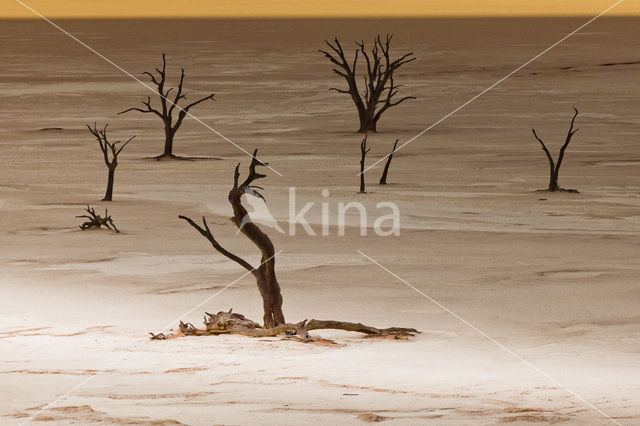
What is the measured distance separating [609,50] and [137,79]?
34340 millimetres

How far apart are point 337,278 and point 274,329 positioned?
10.7ft

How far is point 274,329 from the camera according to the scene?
902 cm

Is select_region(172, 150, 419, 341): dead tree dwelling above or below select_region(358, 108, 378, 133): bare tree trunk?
below

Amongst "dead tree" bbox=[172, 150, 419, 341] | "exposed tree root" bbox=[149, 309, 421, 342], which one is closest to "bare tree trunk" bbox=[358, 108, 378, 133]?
"dead tree" bbox=[172, 150, 419, 341]

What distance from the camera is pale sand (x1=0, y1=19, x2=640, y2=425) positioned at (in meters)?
6.83

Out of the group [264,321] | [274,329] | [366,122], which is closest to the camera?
[274,329]

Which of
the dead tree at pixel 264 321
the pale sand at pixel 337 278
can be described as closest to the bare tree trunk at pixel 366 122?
the pale sand at pixel 337 278

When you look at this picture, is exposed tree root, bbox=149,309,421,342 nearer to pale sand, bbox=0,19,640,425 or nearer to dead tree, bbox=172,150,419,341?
dead tree, bbox=172,150,419,341

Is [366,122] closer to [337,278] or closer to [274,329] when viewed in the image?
[337,278]

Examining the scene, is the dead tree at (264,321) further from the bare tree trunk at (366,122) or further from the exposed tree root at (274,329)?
the bare tree trunk at (366,122)

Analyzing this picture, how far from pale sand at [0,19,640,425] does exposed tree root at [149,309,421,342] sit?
125mm

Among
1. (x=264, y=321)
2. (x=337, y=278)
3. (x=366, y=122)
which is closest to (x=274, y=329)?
(x=264, y=321)

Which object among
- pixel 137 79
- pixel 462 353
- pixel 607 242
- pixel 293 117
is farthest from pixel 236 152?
pixel 137 79

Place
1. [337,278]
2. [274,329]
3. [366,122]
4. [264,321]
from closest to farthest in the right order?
[274,329] → [264,321] → [337,278] → [366,122]
